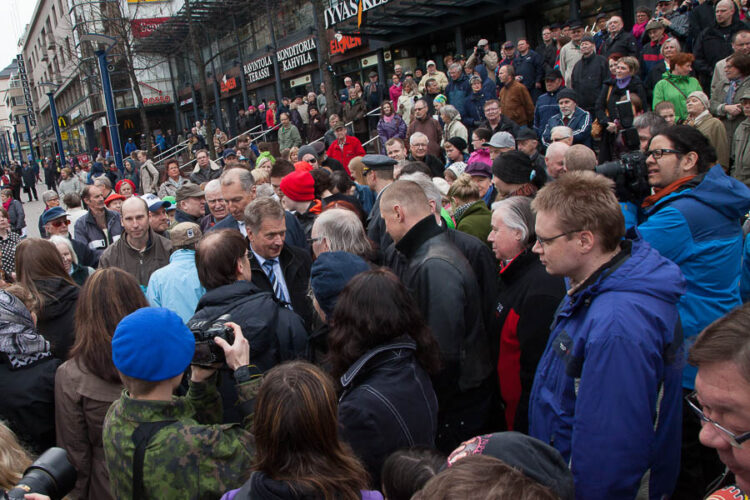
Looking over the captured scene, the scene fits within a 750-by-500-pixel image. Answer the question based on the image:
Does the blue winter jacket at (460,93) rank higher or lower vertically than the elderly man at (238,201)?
higher

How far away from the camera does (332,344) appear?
7.23 feet

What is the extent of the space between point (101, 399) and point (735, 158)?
21.6 feet

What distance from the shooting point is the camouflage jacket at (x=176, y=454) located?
6.12 feet

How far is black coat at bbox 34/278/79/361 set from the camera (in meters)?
3.34

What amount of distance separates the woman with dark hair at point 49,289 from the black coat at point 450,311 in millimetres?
2228

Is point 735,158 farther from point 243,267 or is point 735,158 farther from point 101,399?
point 101,399

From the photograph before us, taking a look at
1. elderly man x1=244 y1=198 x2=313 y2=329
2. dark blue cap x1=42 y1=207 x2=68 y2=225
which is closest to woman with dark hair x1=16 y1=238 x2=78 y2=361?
elderly man x1=244 y1=198 x2=313 y2=329

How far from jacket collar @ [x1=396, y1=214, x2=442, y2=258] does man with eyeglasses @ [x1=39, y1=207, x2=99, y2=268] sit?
161 inches

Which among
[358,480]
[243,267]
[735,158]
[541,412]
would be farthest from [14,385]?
[735,158]

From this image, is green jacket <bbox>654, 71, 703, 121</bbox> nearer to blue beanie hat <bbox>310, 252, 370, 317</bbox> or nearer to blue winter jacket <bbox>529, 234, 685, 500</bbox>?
blue winter jacket <bbox>529, 234, 685, 500</bbox>

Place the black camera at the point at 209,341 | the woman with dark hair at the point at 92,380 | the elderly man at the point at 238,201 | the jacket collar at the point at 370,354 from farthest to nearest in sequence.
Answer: the elderly man at the point at 238,201, the woman with dark hair at the point at 92,380, the black camera at the point at 209,341, the jacket collar at the point at 370,354

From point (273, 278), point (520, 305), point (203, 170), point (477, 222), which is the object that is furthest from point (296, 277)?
point (203, 170)

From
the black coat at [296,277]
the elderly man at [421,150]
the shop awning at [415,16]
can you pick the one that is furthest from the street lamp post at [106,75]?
the black coat at [296,277]

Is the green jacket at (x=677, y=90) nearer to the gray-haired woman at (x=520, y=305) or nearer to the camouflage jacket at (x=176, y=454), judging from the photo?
the gray-haired woman at (x=520, y=305)
